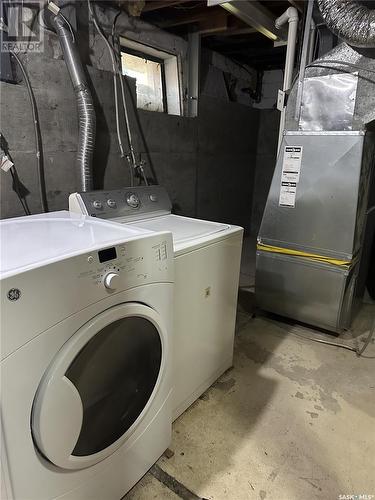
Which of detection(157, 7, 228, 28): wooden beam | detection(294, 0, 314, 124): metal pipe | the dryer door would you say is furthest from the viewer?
detection(157, 7, 228, 28): wooden beam

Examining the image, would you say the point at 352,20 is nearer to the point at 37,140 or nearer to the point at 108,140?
the point at 108,140

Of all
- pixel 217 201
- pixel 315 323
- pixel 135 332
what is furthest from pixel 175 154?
pixel 135 332

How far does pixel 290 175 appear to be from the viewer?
220 centimetres

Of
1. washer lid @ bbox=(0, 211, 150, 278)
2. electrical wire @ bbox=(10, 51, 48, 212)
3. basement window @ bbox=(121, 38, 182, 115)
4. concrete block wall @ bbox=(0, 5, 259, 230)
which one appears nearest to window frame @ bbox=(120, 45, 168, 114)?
basement window @ bbox=(121, 38, 182, 115)

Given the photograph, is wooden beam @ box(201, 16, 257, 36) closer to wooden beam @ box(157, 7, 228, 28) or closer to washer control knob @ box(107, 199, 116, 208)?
wooden beam @ box(157, 7, 228, 28)

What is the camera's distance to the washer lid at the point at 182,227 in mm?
1461

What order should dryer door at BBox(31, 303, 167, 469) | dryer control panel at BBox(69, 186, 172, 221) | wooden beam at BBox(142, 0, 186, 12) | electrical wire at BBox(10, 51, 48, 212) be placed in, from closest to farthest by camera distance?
1. dryer door at BBox(31, 303, 167, 469)
2. dryer control panel at BBox(69, 186, 172, 221)
3. electrical wire at BBox(10, 51, 48, 212)
4. wooden beam at BBox(142, 0, 186, 12)

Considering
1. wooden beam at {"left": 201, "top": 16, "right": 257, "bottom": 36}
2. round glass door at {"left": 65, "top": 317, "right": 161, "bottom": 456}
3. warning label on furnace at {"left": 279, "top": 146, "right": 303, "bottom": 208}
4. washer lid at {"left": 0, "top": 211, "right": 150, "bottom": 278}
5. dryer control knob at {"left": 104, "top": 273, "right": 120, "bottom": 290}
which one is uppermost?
wooden beam at {"left": 201, "top": 16, "right": 257, "bottom": 36}

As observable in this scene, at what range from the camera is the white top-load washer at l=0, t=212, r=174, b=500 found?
2.47 feet

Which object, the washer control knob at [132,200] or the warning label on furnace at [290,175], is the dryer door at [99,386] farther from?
the warning label on furnace at [290,175]

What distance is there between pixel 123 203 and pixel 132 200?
70 mm

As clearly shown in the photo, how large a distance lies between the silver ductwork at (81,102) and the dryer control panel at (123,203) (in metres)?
0.40

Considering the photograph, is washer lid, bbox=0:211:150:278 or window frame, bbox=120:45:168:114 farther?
window frame, bbox=120:45:168:114

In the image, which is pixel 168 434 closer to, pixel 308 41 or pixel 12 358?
pixel 12 358
